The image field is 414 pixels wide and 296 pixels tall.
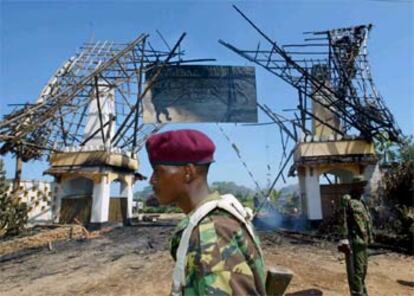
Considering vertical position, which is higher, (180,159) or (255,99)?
(255,99)

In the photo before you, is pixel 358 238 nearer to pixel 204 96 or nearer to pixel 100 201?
pixel 204 96

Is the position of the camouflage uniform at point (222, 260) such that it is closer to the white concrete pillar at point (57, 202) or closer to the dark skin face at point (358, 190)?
the dark skin face at point (358, 190)

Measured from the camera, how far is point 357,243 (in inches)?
204

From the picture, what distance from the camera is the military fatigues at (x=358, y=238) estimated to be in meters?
5.07

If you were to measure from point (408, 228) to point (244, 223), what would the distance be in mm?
11534

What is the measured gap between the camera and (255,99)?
1634cm

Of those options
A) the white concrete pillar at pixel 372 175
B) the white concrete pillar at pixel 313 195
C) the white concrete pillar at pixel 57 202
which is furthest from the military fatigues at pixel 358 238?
the white concrete pillar at pixel 57 202

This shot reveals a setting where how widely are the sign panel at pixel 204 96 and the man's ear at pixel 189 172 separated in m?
14.6

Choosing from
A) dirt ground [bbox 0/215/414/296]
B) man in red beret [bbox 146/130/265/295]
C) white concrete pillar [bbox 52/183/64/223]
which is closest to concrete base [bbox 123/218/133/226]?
white concrete pillar [bbox 52/183/64/223]

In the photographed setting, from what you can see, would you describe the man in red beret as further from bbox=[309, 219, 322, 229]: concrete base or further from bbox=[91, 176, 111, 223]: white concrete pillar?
bbox=[91, 176, 111, 223]: white concrete pillar

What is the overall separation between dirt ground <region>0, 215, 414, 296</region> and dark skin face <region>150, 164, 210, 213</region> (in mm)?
5610

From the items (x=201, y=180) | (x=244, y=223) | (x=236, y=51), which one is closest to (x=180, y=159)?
(x=201, y=180)

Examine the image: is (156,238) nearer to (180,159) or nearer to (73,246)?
(73,246)

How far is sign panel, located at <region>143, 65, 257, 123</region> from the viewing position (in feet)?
52.7
